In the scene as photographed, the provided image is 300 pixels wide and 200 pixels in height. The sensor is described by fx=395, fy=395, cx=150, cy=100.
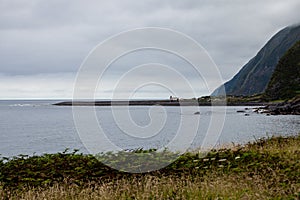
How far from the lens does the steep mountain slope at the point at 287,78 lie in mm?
150750

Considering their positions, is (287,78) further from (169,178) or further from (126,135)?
(169,178)

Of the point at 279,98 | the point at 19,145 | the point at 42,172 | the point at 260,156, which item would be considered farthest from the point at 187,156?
the point at 279,98

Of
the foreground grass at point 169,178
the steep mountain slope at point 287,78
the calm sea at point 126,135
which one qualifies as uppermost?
the steep mountain slope at point 287,78

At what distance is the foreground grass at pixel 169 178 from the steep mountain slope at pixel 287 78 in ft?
464

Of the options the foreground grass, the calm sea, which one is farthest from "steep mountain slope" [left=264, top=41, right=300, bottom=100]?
the foreground grass

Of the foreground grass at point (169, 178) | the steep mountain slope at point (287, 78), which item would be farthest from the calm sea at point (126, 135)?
the steep mountain slope at point (287, 78)

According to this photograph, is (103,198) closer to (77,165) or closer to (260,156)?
(77,165)

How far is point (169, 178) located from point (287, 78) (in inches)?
6102

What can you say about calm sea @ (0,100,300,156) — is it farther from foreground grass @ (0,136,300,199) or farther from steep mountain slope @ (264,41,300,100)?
steep mountain slope @ (264,41,300,100)

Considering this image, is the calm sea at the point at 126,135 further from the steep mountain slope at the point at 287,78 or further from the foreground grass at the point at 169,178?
the steep mountain slope at the point at 287,78

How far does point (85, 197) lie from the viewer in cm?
906

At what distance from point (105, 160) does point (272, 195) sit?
6.98m

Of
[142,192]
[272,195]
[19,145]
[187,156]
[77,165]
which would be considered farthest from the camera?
[19,145]

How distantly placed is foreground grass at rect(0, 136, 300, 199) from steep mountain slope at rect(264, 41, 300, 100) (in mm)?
141539
